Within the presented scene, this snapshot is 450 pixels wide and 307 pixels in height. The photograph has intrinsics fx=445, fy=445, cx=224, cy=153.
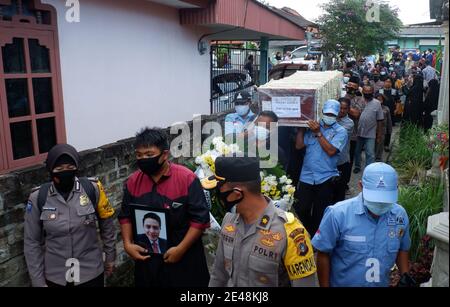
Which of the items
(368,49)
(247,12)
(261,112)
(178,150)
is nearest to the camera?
(261,112)

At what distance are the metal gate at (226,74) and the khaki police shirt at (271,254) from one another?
7375mm

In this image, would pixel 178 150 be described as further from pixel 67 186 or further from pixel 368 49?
pixel 368 49

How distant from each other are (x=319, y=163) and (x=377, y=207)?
2.24 m

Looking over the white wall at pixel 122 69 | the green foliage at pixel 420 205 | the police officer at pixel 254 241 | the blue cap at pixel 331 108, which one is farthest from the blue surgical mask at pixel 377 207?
the white wall at pixel 122 69

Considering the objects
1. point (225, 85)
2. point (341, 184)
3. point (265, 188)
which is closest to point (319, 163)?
point (265, 188)

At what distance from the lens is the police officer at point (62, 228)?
9.93 feet

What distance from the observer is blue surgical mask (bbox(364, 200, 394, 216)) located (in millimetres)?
2638

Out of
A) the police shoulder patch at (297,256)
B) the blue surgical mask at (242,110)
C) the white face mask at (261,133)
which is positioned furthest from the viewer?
the blue surgical mask at (242,110)

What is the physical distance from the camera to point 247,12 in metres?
9.22

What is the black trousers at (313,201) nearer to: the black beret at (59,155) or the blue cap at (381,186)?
the blue cap at (381,186)

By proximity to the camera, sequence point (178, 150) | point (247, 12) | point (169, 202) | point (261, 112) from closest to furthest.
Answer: point (169, 202) < point (261, 112) < point (178, 150) < point (247, 12)

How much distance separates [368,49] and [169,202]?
20.2 meters

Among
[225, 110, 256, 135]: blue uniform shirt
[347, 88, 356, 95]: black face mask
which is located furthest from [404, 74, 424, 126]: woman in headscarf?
[225, 110, 256, 135]: blue uniform shirt

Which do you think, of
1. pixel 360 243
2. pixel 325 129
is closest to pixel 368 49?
pixel 325 129
